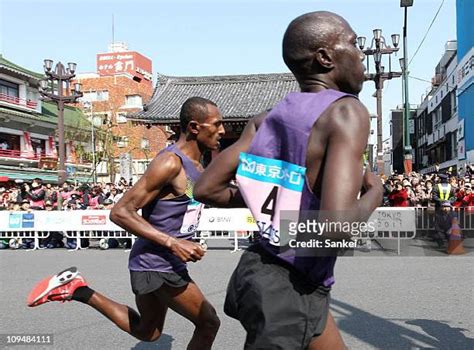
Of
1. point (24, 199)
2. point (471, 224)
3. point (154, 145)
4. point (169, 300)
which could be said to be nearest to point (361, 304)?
point (169, 300)

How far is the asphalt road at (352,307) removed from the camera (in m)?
4.40

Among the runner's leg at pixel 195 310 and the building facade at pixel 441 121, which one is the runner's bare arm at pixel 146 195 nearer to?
the runner's leg at pixel 195 310

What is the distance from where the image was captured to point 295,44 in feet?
5.30

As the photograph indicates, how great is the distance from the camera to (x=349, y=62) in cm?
162

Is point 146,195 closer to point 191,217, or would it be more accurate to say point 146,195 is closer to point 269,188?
point 191,217

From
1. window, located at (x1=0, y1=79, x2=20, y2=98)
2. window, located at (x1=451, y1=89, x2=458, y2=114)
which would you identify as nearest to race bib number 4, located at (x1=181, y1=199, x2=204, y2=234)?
window, located at (x1=0, y1=79, x2=20, y2=98)

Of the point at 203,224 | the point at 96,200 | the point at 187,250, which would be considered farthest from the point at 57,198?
the point at 187,250

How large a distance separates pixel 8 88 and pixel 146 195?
35523 mm

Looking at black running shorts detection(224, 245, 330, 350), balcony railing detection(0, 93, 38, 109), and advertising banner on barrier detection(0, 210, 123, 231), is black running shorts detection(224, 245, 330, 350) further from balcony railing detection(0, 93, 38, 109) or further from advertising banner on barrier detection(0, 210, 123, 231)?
balcony railing detection(0, 93, 38, 109)

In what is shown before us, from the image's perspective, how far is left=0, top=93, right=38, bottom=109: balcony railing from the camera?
3346 centimetres

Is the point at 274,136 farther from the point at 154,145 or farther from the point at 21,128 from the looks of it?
the point at 154,145

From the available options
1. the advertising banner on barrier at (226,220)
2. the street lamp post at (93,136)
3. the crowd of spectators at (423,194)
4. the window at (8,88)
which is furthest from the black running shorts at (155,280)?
the street lamp post at (93,136)

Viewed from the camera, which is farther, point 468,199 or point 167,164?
point 468,199

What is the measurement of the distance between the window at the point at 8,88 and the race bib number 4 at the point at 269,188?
117 ft
